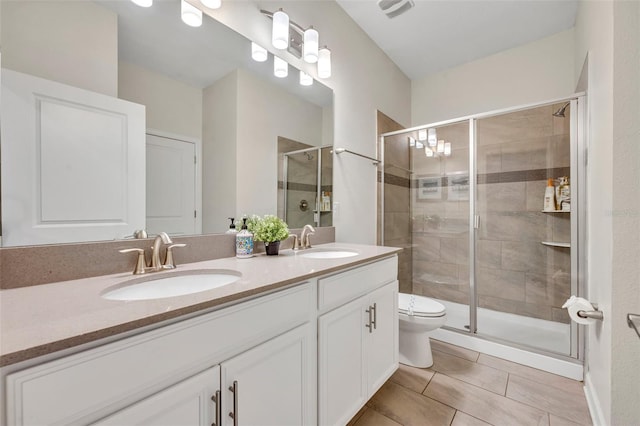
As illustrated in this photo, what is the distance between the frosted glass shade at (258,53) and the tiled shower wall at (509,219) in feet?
6.15

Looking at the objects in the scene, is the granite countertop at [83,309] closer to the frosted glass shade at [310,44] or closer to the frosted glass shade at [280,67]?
the frosted glass shade at [280,67]

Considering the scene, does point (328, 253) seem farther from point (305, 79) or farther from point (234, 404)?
point (305, 79)

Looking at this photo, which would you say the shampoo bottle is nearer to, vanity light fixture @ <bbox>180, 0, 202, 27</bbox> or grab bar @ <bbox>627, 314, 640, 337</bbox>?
grab bar @ <bbox>627, 314, 640, 337</bbox>

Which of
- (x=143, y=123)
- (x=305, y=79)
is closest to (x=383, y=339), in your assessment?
(x=143, y=123)

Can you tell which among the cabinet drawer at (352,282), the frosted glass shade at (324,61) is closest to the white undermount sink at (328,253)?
the cabinet drawer at (352,282)

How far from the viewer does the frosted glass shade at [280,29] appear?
60.0 inches

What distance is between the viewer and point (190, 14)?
123 cm

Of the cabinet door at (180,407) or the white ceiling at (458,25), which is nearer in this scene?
the cabinet door at (180,407)

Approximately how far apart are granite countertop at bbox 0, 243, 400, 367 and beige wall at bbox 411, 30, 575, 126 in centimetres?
285

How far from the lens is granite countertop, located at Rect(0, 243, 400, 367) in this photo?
1.61 ft

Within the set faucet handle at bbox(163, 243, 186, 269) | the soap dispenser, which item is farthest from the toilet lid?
faucet handle at bbox(163, 243, 186, 269)

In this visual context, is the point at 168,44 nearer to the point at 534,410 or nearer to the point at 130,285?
the point at 130,285

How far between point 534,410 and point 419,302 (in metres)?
0.84

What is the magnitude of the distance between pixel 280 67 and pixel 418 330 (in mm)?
1967
